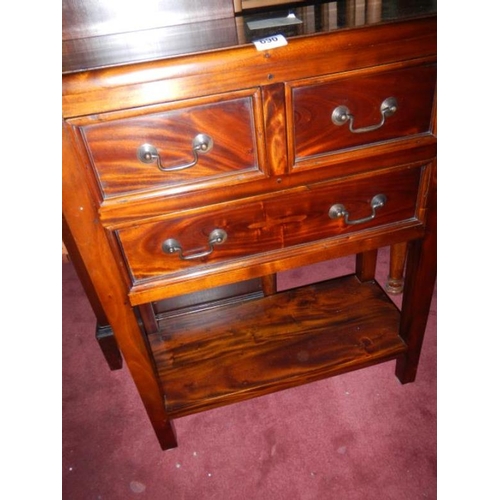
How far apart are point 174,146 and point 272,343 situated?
2.40ft

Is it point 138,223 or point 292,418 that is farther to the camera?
point 292,418

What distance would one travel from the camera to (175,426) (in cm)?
130

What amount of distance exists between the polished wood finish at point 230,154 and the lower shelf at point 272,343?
33mm

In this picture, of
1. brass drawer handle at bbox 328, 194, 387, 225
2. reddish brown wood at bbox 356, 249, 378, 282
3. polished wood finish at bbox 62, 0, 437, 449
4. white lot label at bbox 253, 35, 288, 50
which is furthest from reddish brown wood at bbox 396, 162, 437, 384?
white lot label at bbox 253, 35, 288, 50

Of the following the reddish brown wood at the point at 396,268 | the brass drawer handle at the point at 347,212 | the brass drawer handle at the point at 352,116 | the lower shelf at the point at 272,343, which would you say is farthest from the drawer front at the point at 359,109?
the reddish brown wood at the point at 396,268

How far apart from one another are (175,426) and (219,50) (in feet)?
3.57

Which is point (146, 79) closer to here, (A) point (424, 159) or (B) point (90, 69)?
(B) point (90, 69)

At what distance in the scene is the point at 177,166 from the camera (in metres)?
0.74

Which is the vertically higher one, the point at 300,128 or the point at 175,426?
the point at 300,128

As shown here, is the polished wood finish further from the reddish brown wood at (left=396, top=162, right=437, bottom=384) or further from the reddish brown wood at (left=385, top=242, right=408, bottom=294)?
the reddish brown wood at (left=385, top=242, right=408, bottom=294)

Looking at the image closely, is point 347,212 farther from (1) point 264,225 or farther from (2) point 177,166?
(2) point 177,166

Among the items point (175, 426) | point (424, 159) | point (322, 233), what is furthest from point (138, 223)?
point (175, 426)

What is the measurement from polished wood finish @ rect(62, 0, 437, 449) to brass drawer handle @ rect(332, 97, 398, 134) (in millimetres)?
11

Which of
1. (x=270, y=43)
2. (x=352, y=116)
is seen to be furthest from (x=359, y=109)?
(x=270, y=43)
